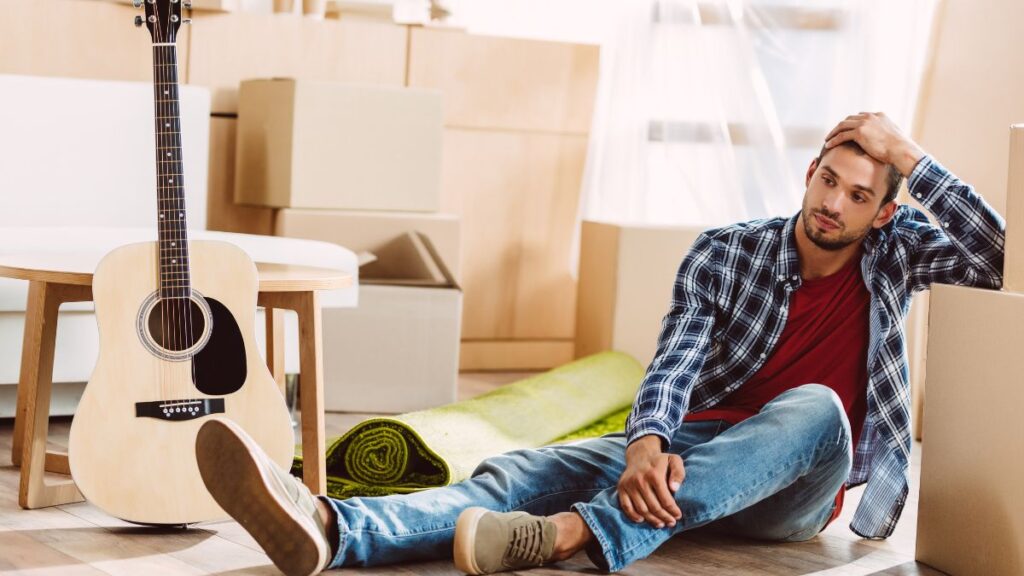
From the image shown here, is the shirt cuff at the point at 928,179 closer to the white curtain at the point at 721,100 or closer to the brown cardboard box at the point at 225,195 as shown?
the white curtain at the point at 721,100

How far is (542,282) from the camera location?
4695mm

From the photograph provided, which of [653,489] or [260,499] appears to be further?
[653,489]

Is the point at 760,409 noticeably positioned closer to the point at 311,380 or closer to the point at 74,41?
the point at 311,380

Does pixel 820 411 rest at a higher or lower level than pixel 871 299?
lower

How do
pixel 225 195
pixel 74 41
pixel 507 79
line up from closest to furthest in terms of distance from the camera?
pixel 74 41, pixel 225 195, pixel 507 79

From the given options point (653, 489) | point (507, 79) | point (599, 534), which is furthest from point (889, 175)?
point (507, 79)

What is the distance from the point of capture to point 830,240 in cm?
219

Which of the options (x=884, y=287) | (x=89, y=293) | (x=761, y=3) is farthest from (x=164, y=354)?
(x=761, y=3)

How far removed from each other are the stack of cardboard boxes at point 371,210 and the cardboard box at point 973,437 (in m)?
1.72

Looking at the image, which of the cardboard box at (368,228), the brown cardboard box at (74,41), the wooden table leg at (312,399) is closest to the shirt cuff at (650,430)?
the wooden table leg at (312,399)

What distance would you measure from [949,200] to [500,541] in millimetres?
975

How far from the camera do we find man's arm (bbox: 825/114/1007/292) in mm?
2166

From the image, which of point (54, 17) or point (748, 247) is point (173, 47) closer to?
point (748, 247)

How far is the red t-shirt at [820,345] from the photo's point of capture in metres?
2.27
